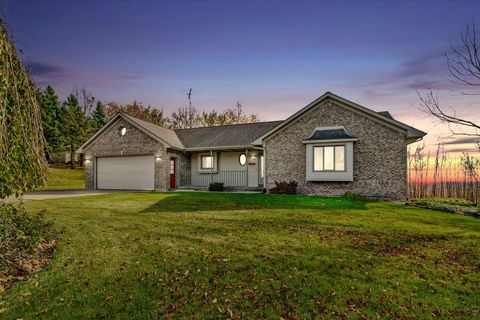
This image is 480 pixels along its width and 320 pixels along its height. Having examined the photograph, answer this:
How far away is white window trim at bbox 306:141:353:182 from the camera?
15359 mm

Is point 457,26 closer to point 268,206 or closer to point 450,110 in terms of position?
point 450,110

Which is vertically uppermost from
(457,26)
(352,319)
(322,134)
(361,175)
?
(457,26)

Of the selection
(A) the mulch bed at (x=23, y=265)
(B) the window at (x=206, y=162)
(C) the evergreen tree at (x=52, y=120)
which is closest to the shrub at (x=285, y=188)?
(B) the window at (x=206, y=162)

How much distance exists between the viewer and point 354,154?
1565cm

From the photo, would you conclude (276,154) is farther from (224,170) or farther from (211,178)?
(211,178)

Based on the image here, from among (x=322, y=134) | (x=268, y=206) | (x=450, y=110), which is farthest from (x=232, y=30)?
(x=450, y=110)

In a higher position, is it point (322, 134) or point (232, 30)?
point (232, 30)

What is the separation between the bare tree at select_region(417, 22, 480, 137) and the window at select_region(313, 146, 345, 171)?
209 inches

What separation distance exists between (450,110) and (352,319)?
10481mm

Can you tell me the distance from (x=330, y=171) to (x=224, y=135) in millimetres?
9972

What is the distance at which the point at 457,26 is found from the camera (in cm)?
1094

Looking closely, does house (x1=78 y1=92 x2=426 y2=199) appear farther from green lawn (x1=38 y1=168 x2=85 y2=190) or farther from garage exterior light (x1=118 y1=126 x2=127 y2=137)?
green lawn (x1=38 y1=168 x2=85 y2=190)

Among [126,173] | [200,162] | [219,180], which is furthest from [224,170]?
[126,173]

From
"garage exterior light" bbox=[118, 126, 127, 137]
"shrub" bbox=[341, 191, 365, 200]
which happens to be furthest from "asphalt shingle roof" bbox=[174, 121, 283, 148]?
"shrub" bbox=[341, 191, 365, 200]
